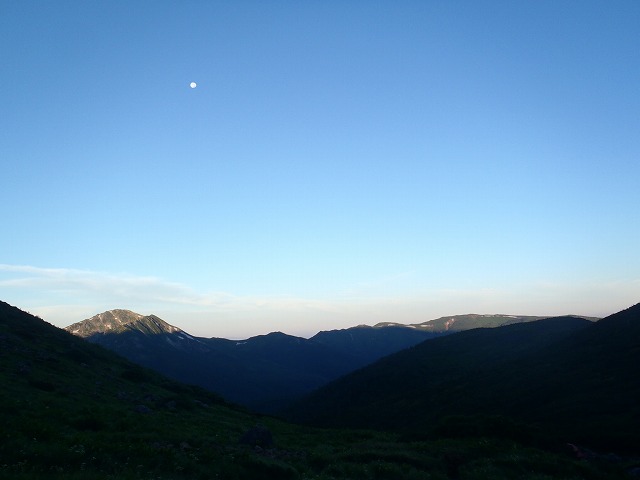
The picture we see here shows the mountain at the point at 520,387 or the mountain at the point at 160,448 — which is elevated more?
the mountain at the point at 160,448

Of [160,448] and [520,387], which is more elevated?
[160,448]

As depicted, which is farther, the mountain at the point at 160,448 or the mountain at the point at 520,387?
the mountain at the point at 520,387

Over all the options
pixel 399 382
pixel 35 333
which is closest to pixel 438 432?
pixel 35 333

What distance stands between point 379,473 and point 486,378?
73124mm

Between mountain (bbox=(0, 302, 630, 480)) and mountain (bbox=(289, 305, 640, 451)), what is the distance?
43.6ft

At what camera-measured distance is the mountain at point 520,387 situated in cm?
4772

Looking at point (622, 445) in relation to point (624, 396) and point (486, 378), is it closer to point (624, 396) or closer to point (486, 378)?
point (624, 396)

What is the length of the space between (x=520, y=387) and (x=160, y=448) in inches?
2607

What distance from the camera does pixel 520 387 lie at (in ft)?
232

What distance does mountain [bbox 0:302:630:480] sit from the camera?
18719 mm

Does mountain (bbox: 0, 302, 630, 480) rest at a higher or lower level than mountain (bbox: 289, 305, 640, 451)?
higher

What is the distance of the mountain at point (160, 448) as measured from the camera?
18719 millimetres

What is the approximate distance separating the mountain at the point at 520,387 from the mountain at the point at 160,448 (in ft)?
43.6

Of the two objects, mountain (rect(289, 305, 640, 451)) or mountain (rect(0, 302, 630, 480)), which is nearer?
mountain (rect(0, 302, 630, 480))
